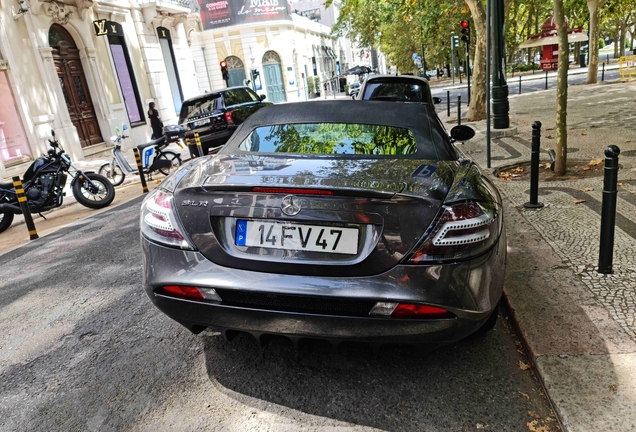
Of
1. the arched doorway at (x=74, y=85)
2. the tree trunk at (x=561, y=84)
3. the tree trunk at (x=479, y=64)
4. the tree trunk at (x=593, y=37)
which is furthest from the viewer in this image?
the tree trunk at (x=593, y=37)

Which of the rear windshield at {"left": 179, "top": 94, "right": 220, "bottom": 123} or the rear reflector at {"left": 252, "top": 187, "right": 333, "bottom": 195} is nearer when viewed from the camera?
the rear reflector at {"left": 252, "top": 187, "right": 333, "bottom": 195}

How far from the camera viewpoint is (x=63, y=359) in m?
3.19

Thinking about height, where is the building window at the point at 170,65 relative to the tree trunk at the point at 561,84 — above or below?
above

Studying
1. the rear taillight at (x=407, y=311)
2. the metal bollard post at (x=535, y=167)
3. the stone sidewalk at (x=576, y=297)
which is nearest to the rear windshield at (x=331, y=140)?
the rear taillight at (x=407, y=311)

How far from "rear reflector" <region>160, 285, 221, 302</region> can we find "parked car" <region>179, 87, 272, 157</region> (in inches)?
441

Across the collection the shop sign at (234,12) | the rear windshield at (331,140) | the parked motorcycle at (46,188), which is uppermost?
the shop sign at (234,12)

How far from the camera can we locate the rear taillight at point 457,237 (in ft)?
7.28

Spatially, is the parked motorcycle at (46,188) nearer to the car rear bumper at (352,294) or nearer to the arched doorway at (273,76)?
the car rear bumper at (352,294)

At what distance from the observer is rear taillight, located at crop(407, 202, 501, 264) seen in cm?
222

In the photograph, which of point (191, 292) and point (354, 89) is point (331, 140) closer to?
→ point (191, 292)

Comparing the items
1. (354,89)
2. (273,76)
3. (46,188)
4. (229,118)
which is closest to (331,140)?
(46,188)

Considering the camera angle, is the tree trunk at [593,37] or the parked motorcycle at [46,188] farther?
the tree trunk at [593,37]

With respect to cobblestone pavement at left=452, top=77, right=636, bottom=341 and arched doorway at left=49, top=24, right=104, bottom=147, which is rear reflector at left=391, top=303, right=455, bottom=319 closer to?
cobblestone pavement at left=452, top=77, right=636, bottom=341

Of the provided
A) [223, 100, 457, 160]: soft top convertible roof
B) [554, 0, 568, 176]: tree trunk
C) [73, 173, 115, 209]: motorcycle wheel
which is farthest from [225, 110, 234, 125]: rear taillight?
[223, 100, 457, 160]: soft top convertible roof
